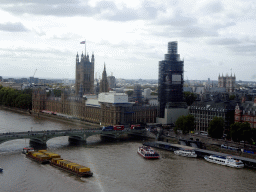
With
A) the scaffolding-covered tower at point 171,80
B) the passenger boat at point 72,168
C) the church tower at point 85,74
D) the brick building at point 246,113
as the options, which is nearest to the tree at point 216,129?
the brick building at point 246,113

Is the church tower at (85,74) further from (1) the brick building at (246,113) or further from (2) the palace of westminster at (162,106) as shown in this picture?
(1) the brick building at (246,113)

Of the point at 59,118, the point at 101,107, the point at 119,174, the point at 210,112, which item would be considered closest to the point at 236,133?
the point at 210,112

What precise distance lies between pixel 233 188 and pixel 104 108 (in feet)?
156

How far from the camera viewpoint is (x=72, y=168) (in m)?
43.4

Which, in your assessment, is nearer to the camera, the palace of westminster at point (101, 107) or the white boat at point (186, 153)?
the white boat at point (186, 153)

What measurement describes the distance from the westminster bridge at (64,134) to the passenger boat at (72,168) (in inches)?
428

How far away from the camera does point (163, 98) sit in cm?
8469

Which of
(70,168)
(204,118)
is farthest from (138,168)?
(204,118)

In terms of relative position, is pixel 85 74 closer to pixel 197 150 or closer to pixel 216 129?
pixel 216 129

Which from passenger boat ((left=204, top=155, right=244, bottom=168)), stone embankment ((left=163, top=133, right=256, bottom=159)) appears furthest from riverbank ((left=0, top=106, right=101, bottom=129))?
passenger boat ((left=204, top=155, right=244, bottom=168))

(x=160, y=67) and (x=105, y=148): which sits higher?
(x=160, y=67)

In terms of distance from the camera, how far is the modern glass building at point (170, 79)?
83.5m

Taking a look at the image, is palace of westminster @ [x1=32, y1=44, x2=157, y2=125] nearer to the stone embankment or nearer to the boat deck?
the stone embankment

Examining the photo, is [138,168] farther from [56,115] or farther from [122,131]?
[56,115]
